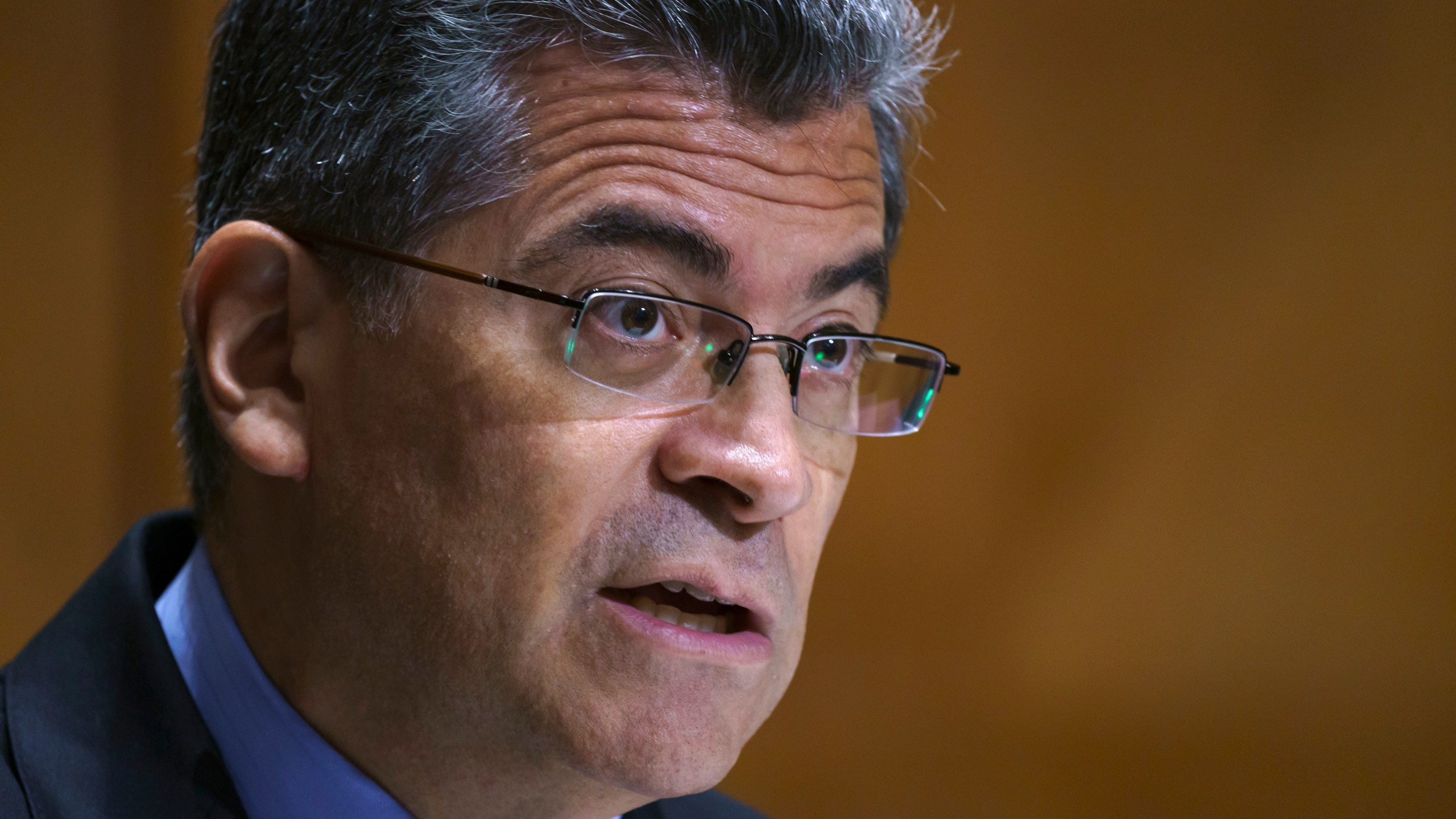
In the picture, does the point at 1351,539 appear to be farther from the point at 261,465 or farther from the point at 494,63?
the point at 261,465

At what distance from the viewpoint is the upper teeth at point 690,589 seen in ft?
3.69

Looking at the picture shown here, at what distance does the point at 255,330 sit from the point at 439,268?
0.85 feet

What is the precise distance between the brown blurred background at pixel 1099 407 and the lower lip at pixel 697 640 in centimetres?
104

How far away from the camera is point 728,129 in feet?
3.91

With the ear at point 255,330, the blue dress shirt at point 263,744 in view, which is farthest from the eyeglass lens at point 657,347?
the blue dress shirt at point 263,744

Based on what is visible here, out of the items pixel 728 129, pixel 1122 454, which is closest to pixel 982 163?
pixel 1122 454

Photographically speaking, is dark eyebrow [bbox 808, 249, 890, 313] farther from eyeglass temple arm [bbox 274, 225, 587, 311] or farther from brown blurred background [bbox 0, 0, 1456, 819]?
brown blurred background [bbox 0, 0, 1456, 819]

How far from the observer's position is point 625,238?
113 centimetres

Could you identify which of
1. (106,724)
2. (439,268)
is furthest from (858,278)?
(106,724)

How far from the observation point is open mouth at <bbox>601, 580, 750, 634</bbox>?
3.73ft

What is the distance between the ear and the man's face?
0.14 ft

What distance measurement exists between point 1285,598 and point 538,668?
1452mm

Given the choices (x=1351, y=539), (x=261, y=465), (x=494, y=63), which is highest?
(x=494, y=63)

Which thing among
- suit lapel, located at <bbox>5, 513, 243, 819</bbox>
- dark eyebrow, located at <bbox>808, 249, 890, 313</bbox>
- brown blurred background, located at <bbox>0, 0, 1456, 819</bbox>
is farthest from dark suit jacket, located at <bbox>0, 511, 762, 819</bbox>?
brown blurred background, located at <bbox>0, 0, 1456, 819</bbox>
